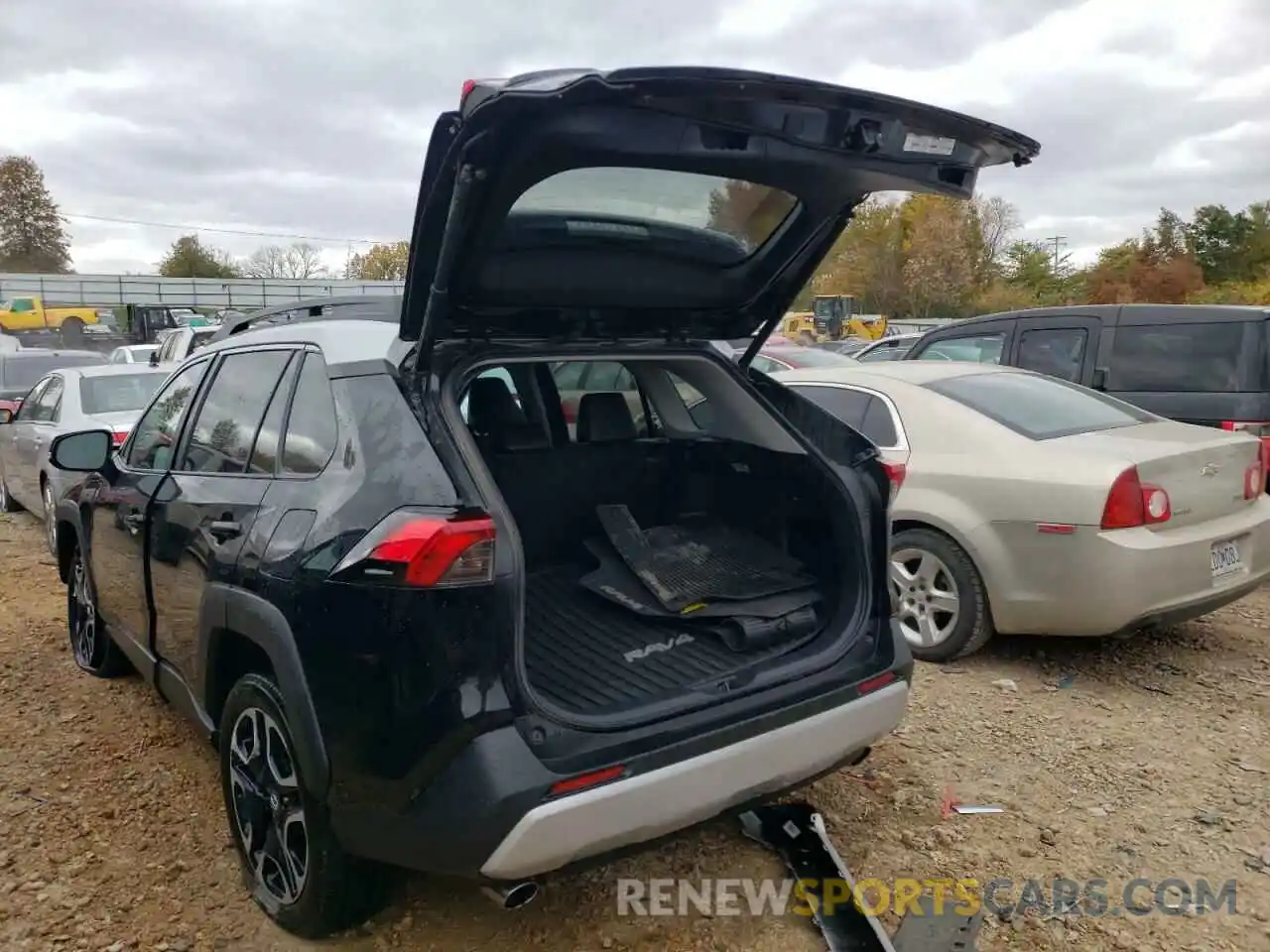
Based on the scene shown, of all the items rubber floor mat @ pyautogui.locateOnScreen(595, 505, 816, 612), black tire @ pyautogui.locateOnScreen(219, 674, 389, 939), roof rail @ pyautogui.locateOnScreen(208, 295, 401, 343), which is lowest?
black tire @ pyautogui.locateOnScreen(219, 674, 389, 939)

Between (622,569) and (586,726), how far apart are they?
4.02ft

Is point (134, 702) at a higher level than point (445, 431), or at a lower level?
lower

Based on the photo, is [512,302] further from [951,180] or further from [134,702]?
[134,702]

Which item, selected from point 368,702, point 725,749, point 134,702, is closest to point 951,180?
point 725,749

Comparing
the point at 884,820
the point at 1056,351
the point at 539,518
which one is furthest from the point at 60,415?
the point at 1056,351

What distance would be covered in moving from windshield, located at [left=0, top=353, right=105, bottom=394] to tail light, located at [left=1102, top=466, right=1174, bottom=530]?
1158 cm

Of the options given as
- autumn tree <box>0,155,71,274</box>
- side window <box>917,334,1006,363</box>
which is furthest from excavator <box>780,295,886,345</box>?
autumn tree <box>0,155,71,274</box>

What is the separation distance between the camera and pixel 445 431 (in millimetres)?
2594

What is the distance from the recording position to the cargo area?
3115mm

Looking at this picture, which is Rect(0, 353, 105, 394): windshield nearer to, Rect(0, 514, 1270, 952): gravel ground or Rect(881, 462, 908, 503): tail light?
Rect(0, 514, 1270, 952): gravel ground

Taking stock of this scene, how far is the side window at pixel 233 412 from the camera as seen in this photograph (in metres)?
3.25

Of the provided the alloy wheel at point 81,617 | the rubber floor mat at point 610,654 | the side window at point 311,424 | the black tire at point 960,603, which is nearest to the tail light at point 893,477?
the rubber floor mat at point 610,654

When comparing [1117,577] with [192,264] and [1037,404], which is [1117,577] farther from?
[192,264]

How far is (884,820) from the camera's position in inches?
135
